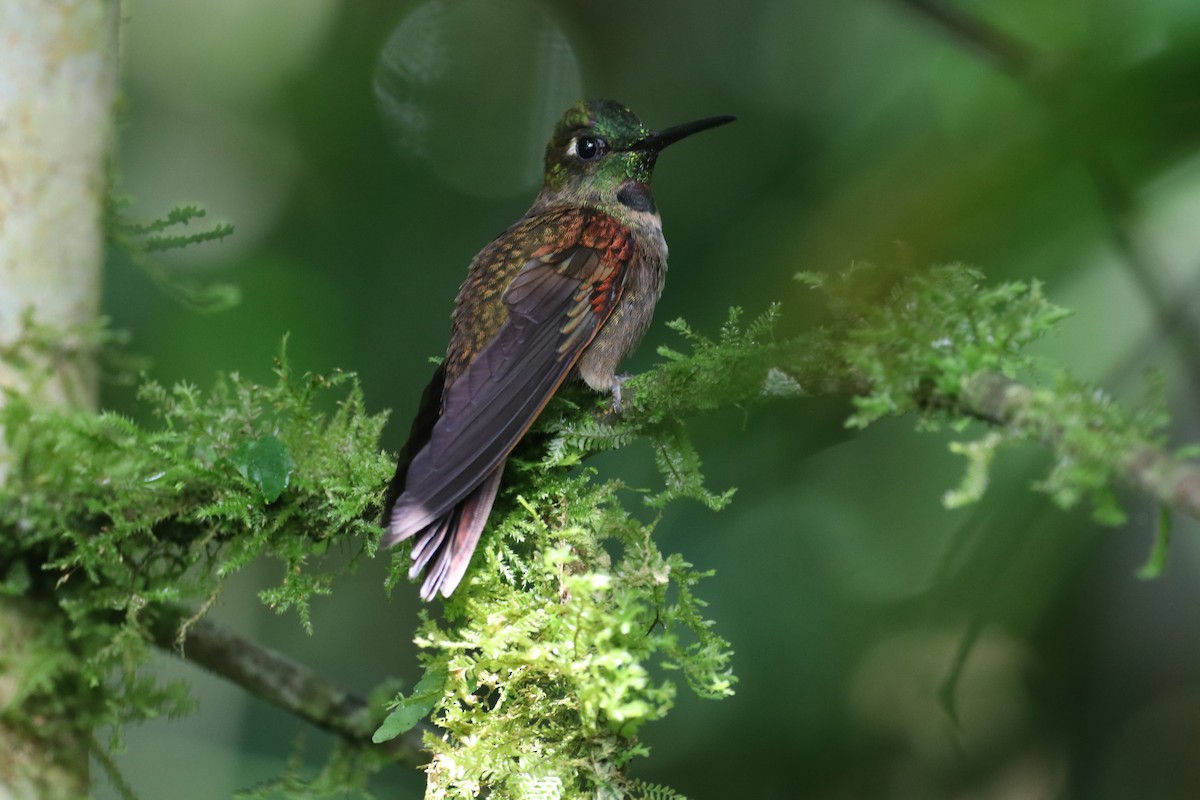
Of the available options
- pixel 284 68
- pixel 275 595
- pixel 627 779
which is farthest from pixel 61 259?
pixel 284 68

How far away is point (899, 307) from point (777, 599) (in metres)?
1.78

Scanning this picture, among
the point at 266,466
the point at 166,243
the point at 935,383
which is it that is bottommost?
the point at 266,466

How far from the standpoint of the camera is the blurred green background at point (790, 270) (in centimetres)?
144

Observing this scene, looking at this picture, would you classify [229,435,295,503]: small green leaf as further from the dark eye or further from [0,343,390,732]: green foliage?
the dark eye

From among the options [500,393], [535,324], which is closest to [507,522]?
[500,393]

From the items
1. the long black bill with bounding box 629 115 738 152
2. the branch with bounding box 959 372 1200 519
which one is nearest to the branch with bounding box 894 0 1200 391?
the branch with bounding box 959 372 1200 519

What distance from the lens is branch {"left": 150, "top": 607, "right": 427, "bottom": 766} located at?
8.75 feet

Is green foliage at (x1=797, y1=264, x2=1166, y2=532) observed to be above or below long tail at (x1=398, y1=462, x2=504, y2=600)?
above

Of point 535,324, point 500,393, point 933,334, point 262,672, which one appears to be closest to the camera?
point 933,334

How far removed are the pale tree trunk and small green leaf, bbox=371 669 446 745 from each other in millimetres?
764

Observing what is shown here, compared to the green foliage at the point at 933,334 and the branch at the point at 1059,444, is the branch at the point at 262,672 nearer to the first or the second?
the green foliage at the point at 933,334

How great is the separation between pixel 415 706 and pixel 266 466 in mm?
705

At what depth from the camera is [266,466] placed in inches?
97.9

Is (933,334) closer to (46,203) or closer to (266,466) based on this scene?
(266,466)
